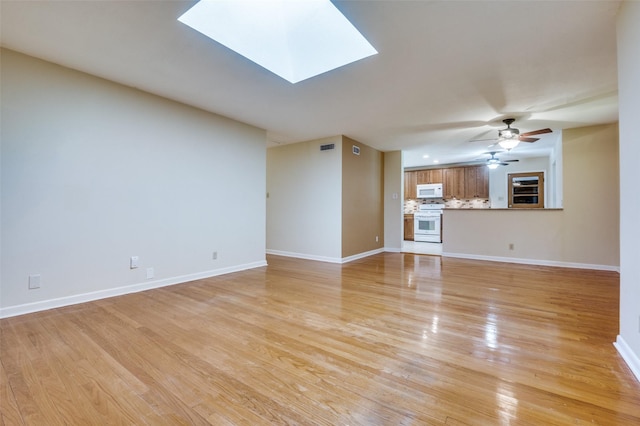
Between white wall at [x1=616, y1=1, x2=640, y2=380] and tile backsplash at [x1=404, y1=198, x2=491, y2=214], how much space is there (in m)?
7.11

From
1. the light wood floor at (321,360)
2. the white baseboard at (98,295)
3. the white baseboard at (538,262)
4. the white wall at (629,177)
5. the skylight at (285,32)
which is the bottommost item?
the light wood floor at (321,360)

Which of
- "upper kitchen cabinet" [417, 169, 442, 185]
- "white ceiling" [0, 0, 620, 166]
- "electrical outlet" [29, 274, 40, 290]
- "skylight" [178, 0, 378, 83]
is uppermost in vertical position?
"skylight" [178, 0, 378, 83]

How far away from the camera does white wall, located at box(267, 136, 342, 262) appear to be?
5.44 metres

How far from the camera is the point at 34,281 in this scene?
268 centimetres

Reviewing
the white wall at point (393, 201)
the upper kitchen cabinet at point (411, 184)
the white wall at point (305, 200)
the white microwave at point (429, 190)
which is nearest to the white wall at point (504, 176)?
the white microwave at point (429, 190)

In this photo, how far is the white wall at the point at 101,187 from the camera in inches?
103

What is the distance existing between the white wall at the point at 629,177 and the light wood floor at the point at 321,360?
208 mm

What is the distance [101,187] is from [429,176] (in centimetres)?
865

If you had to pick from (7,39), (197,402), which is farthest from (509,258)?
(7,39)

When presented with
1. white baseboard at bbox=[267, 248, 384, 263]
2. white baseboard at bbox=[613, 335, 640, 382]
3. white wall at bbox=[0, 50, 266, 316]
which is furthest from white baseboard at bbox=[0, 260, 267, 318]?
white baseboard at bbox=[613, 335, 640, 382]

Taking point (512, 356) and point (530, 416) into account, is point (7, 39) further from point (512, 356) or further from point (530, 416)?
point (512, 356)

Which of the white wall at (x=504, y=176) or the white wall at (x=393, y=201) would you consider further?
the white wall at (x=504, y=176)

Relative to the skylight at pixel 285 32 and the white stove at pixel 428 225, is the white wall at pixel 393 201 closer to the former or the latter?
the white stove at pixel 428 225

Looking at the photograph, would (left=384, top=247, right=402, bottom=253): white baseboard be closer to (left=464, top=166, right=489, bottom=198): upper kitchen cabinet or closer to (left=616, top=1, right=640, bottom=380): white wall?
(left=464, top=166, right=489, bottom=198): upper kitchen cabinet
